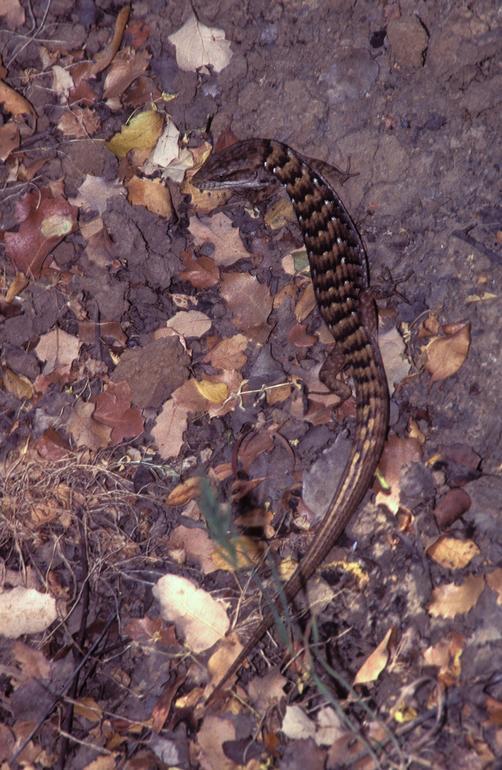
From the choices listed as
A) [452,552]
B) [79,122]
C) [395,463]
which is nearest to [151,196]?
[79,122]

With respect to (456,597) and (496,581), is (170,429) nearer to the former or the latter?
(456,597)

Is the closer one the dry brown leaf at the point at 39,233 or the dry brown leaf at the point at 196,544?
the dry brown leaf at the point at 196,544

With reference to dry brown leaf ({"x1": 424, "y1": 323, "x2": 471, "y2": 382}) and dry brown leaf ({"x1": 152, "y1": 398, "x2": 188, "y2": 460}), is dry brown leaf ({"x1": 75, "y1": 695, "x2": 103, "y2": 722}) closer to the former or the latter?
dry brown leaf ({"x1": 152, "y1": 398, "x2": 188, "y2": 460})

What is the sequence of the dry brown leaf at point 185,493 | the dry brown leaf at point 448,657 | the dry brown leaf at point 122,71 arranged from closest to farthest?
the dry brown leaf at point 448,657, the dry brown leaf at point 185,493, the dry brown leaf at point 122,71

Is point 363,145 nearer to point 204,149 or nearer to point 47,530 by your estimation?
point 204,149

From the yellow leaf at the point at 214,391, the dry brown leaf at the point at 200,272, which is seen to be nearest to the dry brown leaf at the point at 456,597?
the yellow leaf at the point at 214,391

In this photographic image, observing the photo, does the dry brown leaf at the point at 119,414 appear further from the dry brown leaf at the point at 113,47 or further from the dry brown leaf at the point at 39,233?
the dry brown leaf at the point at 113,47
